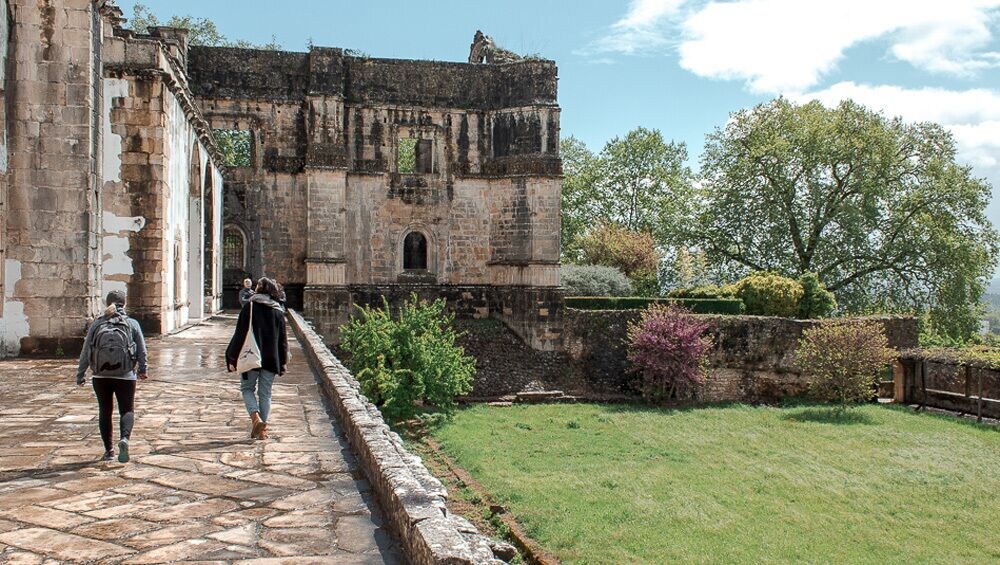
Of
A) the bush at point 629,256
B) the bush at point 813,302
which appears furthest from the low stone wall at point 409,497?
the bush at point 629,256

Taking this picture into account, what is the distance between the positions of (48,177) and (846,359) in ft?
63.1

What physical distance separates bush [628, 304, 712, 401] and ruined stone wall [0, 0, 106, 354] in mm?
15378

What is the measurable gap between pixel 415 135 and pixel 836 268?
1736cm

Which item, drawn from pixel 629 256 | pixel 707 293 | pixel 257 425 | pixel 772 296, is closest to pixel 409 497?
pixel 257 425

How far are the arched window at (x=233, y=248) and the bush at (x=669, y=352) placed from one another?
11.4 m

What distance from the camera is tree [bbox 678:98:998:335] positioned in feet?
104

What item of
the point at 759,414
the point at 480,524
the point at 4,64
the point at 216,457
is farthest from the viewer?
the point at 759,414

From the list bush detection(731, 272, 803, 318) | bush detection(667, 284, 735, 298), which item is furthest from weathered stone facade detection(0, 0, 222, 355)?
bush detection(731, 272, 803, 318)

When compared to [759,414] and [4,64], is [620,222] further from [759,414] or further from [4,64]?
[4,64]

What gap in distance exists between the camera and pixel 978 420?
2094 centimetres

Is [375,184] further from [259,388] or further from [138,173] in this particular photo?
[259,388]

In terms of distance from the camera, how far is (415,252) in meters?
26.6

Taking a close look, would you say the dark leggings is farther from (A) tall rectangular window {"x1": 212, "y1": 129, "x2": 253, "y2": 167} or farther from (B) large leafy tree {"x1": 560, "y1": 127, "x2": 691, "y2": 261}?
(B) large leafy tree {"x1": 560, "y1": 127, "x2": 691, "y2": 261}

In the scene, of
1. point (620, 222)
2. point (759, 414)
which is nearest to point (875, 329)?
point (759, 414)
